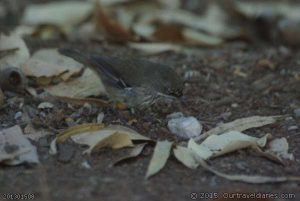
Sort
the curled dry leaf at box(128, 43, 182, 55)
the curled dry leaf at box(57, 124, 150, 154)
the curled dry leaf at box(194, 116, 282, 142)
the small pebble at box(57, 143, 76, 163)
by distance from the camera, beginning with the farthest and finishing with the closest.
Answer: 1. the curled dry leaf at box(128, 43, 182, 55)
2. the curled dry leaf at box(194, 116, 282, 142)
3. the curled dry leaf at box(57, 124, 150, 154)
4. the small pebble at box(57, 143, 76, 163)

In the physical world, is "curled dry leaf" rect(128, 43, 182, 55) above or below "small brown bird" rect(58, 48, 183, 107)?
below

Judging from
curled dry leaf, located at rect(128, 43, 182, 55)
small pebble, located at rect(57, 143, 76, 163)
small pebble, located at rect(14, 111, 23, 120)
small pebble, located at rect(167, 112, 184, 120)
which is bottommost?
curled dry leaf, located at rect(128, 43, 182, 55)

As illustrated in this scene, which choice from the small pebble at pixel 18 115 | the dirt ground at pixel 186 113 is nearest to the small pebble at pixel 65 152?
the dirt ground at pixel 186 113

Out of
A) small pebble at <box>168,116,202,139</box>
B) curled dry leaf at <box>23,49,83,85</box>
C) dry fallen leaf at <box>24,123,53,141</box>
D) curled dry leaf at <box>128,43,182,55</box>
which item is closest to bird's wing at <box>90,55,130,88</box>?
curled dry leaf at <box>23,49,83,85</box>

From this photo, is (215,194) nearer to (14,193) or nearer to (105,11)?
(14,193)

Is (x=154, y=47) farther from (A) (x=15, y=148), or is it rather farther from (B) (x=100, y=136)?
(A) (x=15, y=148)

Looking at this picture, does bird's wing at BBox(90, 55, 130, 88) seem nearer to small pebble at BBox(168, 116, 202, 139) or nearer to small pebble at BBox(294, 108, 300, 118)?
small pebble at BBox(168, 116, 202, 139)
